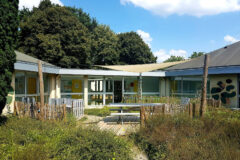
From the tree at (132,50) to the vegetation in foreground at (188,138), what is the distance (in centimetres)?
A: 2631

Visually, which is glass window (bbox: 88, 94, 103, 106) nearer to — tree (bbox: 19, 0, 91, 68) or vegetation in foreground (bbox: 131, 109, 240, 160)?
tree (bbox: 19, 0, 91, 68)

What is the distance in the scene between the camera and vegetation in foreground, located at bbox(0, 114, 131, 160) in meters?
4.05

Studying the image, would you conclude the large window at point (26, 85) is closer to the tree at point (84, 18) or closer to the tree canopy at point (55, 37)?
the tree canopy at point (55, 37)

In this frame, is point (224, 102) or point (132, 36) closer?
point (224, 102)

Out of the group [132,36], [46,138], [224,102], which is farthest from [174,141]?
[132,36]

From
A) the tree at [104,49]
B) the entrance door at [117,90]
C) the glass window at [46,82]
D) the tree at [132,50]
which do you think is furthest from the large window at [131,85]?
the tree at [132,50]

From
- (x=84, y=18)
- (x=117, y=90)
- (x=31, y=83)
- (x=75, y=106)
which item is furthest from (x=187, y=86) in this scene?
(x=84, y=18)

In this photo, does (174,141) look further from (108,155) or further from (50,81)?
(50,81)

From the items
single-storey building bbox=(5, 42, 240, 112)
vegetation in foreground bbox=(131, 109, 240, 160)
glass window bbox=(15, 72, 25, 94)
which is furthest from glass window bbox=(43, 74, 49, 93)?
vegetation in foreground bbox=(131, 109, 240, 160)

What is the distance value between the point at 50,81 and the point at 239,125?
11089 mm

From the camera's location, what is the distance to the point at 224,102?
38.3ft

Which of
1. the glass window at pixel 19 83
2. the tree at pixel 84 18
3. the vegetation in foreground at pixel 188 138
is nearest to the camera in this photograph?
the vegetation in foreground at pixel 188 138

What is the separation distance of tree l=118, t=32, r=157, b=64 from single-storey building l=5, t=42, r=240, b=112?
15.9 meters

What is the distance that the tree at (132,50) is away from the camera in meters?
32.2
